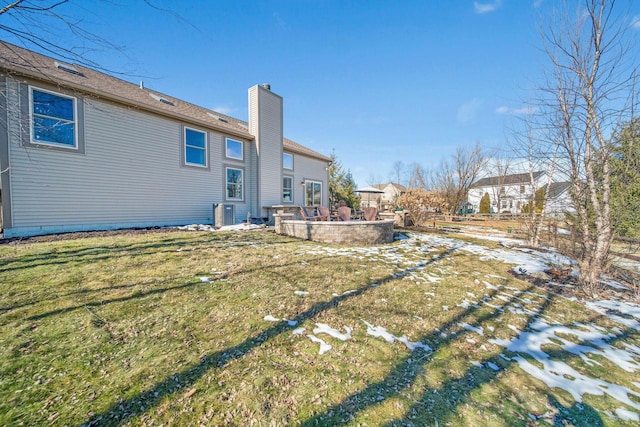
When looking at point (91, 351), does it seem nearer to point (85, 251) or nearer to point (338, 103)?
point (85, 251)

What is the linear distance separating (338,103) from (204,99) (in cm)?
841

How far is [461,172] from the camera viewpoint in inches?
919

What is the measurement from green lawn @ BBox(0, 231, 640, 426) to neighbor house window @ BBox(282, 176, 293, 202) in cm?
1032

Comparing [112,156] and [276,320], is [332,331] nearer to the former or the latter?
[276,320]

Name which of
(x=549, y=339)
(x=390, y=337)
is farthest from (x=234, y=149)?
(x=549, y=339)

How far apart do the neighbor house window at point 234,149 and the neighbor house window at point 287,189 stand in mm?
3268

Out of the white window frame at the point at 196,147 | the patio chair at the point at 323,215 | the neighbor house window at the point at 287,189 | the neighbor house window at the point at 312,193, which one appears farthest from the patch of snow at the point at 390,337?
the neighbor house window at the point at 312,193

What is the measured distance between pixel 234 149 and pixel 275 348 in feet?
36.4

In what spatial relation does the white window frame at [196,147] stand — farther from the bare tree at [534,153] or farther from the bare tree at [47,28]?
the bare tree at [534,153]

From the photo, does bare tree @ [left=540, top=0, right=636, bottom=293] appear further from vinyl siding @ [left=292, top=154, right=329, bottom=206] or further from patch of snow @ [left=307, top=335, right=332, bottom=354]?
vinyl siding @ [left=292, top=154, right=329, bottom=206]

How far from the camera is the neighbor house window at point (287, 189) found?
1479 cm

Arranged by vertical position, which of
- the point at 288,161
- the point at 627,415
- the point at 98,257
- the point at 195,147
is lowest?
the point at 627,415

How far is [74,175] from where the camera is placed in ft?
24.4

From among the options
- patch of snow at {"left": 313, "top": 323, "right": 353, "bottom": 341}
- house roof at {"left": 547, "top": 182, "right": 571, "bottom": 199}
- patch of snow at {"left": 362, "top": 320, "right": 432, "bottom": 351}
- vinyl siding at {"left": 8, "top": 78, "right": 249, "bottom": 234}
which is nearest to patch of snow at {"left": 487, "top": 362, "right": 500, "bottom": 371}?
patch of snow at {"left": 362, "top": 320, "right": 432, "bottom": 351}
